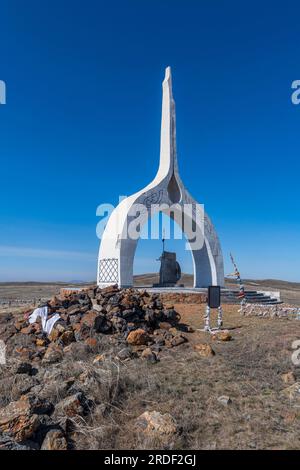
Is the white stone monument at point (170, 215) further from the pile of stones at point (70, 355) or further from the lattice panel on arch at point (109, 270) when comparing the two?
the pile of stones at point (70, 355)

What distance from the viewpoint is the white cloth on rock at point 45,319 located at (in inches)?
380

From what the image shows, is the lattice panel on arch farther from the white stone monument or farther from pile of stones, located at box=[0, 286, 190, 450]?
pile of stones, located at box=[0, 286, 190, 450]

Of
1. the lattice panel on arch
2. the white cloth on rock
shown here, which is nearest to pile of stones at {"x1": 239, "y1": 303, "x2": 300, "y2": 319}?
the lattice panel on arch

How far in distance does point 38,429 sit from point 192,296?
12.0m

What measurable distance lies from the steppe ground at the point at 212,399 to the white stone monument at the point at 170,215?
8.78 meters

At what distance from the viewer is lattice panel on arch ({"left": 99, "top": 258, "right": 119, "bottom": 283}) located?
17156 mm

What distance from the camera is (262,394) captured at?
5.73 metres

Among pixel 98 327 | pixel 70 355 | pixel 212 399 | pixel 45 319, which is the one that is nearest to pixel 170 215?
pixel 45 319

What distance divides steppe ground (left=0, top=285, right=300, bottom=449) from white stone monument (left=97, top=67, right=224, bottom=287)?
28.8 feet

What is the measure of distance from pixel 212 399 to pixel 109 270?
12569mm

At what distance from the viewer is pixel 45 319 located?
33.3ft

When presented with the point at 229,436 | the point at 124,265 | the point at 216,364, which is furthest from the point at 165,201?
the point at 229,436

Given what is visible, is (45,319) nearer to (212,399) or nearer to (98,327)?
(98,327)

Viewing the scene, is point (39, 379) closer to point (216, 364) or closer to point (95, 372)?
point (95, 372)
